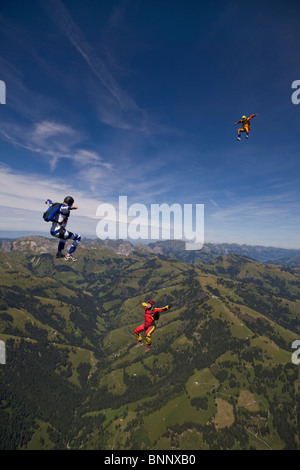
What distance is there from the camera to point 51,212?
17.7 m

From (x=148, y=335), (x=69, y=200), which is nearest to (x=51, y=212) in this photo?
(x=69, y=200)

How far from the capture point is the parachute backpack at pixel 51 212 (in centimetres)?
1755

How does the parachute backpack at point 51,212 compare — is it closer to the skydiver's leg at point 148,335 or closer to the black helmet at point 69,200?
the black helmet at point 69,200

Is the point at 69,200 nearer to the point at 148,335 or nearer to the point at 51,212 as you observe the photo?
the point at 51,212

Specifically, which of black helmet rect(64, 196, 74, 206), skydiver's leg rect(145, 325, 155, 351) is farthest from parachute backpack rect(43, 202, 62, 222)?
skydiver's leg rect(145, 325, 155, 351)

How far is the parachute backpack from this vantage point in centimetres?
1755

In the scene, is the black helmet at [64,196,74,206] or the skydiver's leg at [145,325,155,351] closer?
the black helmet at [64,196,74,206]

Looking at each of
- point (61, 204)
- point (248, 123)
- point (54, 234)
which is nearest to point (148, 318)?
point (54, 234)

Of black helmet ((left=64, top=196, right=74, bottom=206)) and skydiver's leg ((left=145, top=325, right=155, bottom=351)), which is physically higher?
black helmet ((left=64, top=196, right=74, bottom=206))

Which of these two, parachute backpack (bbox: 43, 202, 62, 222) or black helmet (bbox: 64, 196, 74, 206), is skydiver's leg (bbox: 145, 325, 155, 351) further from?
black helmet (bbox: 64, 196, 74, 206)

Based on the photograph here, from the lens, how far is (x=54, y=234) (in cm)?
1759
